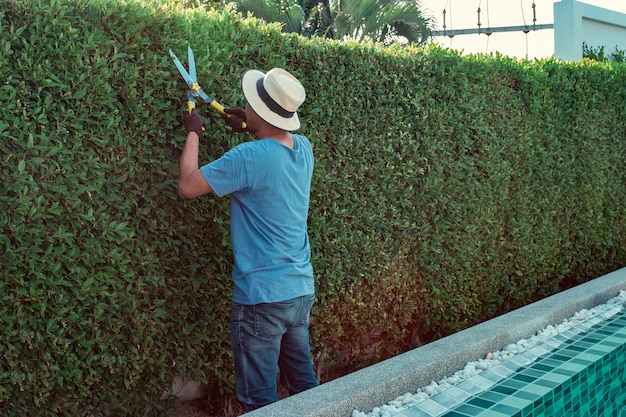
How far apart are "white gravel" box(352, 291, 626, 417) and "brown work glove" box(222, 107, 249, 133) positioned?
68.0 inches

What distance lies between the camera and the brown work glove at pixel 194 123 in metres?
3.75

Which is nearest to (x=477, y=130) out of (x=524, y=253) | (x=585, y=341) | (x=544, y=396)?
(x=524, y=253)

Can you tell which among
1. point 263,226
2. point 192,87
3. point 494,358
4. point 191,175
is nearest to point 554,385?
point 494,358

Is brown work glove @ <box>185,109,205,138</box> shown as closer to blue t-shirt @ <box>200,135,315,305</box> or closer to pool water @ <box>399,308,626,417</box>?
blue t-shirt @ <box>200,135,315,305</box>

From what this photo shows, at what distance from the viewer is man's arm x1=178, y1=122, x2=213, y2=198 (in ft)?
11.7

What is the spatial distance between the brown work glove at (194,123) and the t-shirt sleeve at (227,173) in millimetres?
305

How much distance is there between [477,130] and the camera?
6.47 metres

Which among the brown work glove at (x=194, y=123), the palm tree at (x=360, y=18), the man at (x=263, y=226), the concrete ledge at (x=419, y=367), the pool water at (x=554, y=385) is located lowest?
the pool water at (x=554, y=385)

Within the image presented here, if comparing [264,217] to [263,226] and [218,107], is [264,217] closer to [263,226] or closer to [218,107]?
[263,226]

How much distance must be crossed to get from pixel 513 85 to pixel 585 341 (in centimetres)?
320

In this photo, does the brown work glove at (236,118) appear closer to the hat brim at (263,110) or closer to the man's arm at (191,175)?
the hat brim at (263,110)

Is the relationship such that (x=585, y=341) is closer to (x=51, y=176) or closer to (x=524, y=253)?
(x=524, y=253)

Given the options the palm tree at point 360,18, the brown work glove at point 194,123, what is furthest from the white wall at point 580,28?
the brown work glove at point 194,123

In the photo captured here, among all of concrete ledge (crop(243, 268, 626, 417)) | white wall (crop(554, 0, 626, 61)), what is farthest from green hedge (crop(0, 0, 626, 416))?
white wall (crop(554, 0, 626, 61))
